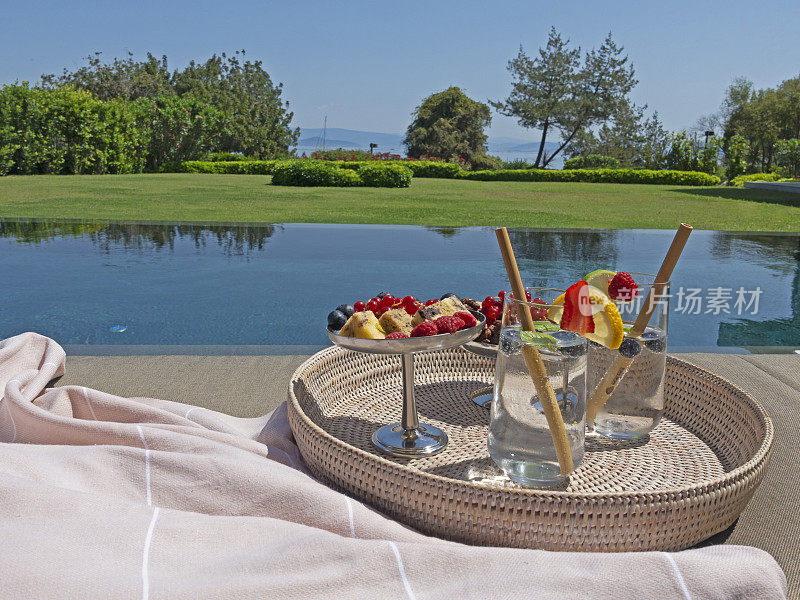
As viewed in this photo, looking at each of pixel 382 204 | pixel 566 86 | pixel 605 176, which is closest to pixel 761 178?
pixel 605 176

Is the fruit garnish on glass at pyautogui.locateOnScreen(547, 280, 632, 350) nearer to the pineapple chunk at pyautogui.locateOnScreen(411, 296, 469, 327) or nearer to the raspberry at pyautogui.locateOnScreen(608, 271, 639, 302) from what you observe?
the raspberry at pyautogui.locateOnScreen(608, 271, 639, 302)

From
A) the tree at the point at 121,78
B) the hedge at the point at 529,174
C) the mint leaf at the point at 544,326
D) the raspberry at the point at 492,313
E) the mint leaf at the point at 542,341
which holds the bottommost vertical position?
the raspberry at the point at 492,313

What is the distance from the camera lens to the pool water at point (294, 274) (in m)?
3.03

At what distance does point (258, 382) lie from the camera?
1.63m

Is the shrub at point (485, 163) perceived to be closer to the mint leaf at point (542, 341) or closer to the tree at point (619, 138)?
the tree at point (619, 138)

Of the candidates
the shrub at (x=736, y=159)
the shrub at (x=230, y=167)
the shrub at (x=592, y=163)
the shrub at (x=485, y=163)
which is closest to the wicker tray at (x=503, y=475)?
the shrub at (x=230, y=167)

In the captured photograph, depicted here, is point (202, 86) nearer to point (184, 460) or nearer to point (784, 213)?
point (784, 213)

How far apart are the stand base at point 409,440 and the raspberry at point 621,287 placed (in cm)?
39

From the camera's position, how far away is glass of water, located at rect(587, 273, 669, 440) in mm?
1043

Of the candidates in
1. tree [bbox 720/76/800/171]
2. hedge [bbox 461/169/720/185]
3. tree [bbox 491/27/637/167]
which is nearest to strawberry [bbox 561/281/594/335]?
hedge [bbox 461/169/720/185]

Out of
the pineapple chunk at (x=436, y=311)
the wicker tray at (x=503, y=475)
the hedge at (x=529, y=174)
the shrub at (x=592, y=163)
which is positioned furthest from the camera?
the shrub at (x=592, y=163)

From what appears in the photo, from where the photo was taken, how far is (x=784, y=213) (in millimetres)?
9516

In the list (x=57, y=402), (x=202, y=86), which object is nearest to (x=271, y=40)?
(x=202, y=86)

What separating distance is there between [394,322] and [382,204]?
869cm
